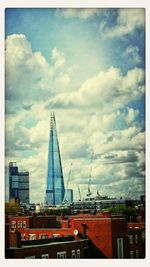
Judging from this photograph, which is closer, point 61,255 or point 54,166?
point 61,255

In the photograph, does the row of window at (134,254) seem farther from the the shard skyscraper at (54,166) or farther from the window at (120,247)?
the the shard skyscraper at (54,166)

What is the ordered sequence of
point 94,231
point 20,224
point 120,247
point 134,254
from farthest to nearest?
1. point 20,224
2. point 94,231
3. point 120,247
4. point 134,254

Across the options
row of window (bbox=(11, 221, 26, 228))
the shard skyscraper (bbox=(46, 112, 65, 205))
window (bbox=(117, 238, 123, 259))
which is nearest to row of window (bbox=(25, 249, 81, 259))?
window (bbox=(117, 238, 123, 259))

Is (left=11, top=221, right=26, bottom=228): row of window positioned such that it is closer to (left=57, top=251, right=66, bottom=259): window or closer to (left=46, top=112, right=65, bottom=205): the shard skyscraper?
(left=46, top=112, right=65, bottom=205): the shard skyscraper

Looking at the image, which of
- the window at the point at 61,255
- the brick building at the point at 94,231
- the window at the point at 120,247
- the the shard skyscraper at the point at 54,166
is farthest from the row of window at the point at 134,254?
the the shard skyscraper at the point at 54,166

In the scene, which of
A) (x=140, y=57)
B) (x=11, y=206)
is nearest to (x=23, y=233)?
(x=11, y=206)

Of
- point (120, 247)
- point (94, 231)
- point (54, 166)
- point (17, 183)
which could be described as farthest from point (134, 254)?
point (17, 183)

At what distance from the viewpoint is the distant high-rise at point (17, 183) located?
7.19m

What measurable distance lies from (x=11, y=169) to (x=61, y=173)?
0.70 m

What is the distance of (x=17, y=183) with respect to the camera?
7.18 metres

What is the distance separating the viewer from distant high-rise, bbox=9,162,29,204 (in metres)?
7.19

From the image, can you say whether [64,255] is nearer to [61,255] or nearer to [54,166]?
[61,255]

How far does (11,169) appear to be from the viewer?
7195 mm

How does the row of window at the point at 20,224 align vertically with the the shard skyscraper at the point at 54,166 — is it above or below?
below
